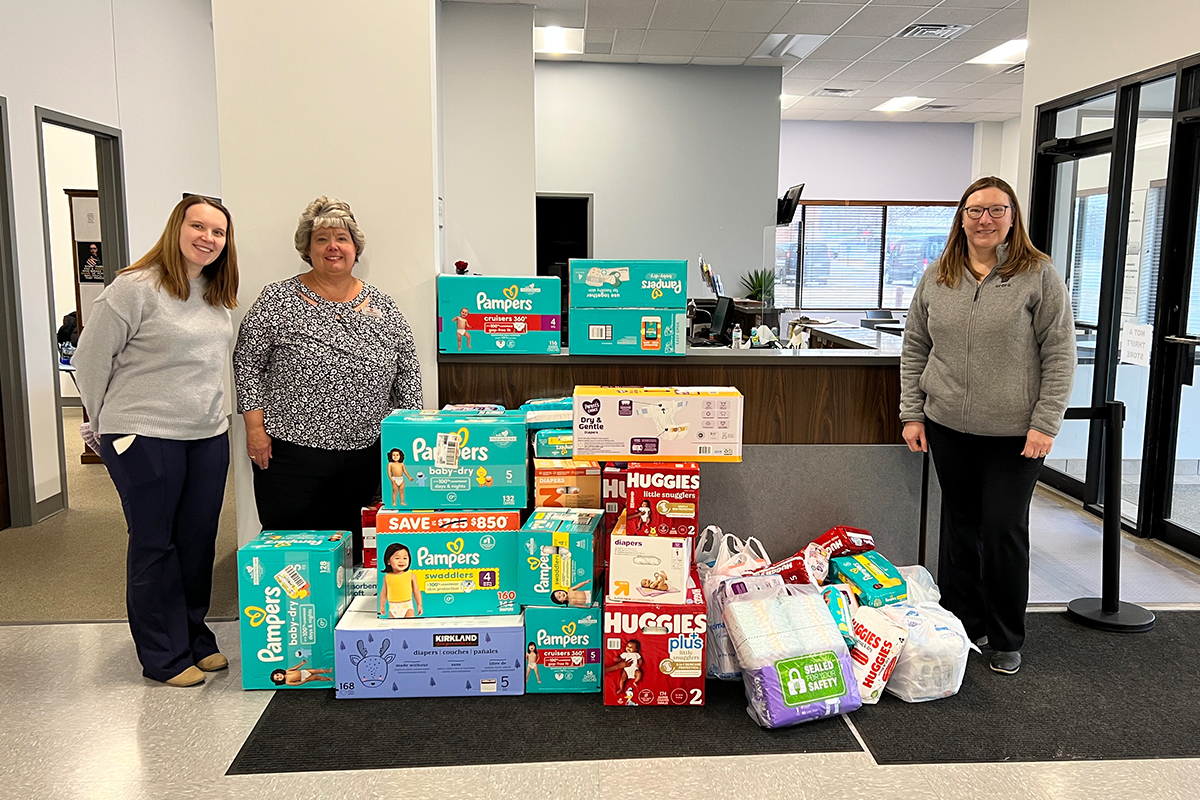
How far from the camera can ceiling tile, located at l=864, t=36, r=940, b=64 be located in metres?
6.79

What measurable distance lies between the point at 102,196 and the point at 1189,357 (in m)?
5.92

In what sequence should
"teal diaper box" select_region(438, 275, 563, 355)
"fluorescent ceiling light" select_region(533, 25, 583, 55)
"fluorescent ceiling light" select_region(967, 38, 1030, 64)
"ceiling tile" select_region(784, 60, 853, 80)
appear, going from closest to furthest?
"teal diaper box" select_region(438, 275, 563, 355), "fluorescent ceiling light" select_region(533, 25, 583, 55), "fluorescent ceiling light" select_region(967, 38, 1030, 64), "ceiling tile" select_region(784, 60, 853, 80)

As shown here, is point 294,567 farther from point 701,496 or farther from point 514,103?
point 514,103

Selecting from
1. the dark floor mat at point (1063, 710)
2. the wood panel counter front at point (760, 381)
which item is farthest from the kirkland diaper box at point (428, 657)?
the dark floor mat at point (1063, 710)

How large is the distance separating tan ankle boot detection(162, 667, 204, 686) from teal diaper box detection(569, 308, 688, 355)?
5.36 feet

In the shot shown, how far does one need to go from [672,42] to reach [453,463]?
538 centimetres

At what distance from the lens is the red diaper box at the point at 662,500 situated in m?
2.61

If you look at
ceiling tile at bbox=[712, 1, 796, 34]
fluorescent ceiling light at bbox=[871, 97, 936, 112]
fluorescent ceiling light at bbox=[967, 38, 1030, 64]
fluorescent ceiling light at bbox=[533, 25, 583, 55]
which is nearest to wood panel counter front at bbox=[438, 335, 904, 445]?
ceiling tile at bbox=[712, 1, 796, 34]

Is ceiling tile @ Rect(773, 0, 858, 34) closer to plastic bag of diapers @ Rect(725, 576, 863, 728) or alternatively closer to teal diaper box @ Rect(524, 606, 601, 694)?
plastic bag of diapers @ Rect(725, 576, 863, 728)

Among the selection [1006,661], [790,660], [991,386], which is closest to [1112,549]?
[1006,661]

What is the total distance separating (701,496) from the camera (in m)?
3.28

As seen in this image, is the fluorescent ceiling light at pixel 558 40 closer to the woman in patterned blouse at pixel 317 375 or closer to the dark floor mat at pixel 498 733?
the woman in patterned blouse at pixel 317 375

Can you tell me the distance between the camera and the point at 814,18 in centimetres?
615

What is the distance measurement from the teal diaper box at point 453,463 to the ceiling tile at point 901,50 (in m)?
5.66
